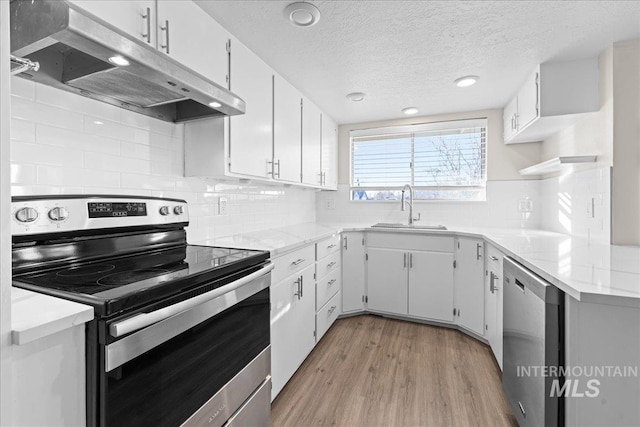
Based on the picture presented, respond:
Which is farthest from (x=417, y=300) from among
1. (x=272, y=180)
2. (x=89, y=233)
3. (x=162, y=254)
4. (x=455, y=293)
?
(x=89, y=233)

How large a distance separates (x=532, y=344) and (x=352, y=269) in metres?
1.79

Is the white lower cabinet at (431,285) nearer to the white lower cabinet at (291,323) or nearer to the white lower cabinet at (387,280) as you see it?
the white lower cabinet at (387,280)

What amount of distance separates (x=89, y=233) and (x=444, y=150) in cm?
322

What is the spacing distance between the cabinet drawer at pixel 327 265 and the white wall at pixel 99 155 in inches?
26.8

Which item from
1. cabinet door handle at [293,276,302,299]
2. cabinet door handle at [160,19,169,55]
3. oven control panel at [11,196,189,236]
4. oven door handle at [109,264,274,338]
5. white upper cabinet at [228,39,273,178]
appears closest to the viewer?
oven door handle at [109,264,274,338]

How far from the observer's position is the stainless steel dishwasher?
1.13m

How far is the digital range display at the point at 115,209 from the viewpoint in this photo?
3.98 ft

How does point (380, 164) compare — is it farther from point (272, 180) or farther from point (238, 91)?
point (238, 91)

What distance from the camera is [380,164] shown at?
12.0ft

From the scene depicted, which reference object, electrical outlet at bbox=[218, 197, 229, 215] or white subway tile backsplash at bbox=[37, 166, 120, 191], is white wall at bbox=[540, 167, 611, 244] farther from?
white subway tile backsplash at bbox=[37, 166, 120, 191]

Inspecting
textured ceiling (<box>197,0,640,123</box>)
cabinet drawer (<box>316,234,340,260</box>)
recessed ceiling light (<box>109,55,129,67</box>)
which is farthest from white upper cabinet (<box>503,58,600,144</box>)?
recessed ceiling light (<box>109,55,129,67</box>)

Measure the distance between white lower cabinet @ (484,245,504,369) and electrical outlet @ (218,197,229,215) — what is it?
1.83 metres

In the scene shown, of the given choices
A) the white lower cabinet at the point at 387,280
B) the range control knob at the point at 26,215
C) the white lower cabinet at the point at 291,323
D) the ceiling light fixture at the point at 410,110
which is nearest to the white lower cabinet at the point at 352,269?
the white lower cabinet at the point at 387,280

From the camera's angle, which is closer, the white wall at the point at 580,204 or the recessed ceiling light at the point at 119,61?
the recessed ceiling light at the point at 119,61
